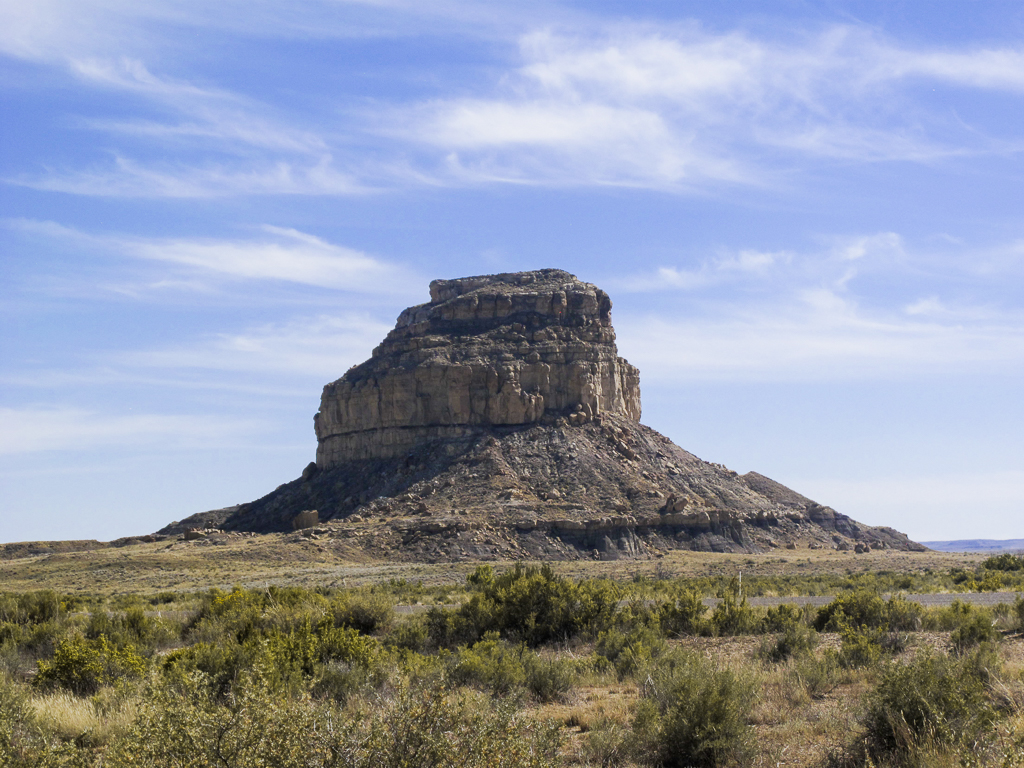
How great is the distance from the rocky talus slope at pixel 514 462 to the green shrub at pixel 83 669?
48.8m

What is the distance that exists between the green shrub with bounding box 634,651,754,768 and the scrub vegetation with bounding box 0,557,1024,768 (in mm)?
22

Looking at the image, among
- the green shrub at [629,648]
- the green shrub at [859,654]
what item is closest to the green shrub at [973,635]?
the green shrub at [859,654]

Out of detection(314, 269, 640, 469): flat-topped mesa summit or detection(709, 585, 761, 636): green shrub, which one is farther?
Answer: detection(314, 269, 640, 469): flat-topped mesa summit

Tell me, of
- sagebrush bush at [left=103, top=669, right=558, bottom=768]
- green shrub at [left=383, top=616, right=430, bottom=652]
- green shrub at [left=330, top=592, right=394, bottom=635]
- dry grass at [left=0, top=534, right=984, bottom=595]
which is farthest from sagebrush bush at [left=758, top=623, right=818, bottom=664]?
dry grass at [left=0, top=534, right=984, bottom=595]

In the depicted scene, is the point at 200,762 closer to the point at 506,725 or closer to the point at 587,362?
the point at 506,725

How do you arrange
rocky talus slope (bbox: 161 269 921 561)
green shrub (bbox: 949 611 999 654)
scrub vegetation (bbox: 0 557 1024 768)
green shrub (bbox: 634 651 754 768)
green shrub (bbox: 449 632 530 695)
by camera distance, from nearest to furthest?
scrub vegetation (bbox: 0 557 1024 768)
green shrub (bbox: 634 651 754 768)
green shrub (bbox: 449 632 530 695)
green shrub (bbox: 949 611 999 654)
rocky talus slope (bbox: 161 269 921 561)

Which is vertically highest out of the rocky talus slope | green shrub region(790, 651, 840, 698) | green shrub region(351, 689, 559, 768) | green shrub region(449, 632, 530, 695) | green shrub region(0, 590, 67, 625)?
the rocky talus slope

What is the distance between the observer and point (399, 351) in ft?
321

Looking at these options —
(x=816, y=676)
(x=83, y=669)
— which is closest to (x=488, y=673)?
(x=816, y=676)

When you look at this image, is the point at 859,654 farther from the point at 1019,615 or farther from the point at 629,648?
the point at 1019,615

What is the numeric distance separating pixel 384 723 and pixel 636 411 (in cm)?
9258

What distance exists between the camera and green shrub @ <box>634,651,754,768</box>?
977 cm

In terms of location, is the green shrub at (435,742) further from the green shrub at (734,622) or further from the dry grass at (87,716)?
the green shrub at (734,622)

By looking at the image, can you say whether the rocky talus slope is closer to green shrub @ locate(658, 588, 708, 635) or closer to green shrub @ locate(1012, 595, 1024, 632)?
green shrub @ locate(658, 588, 708, 635)
